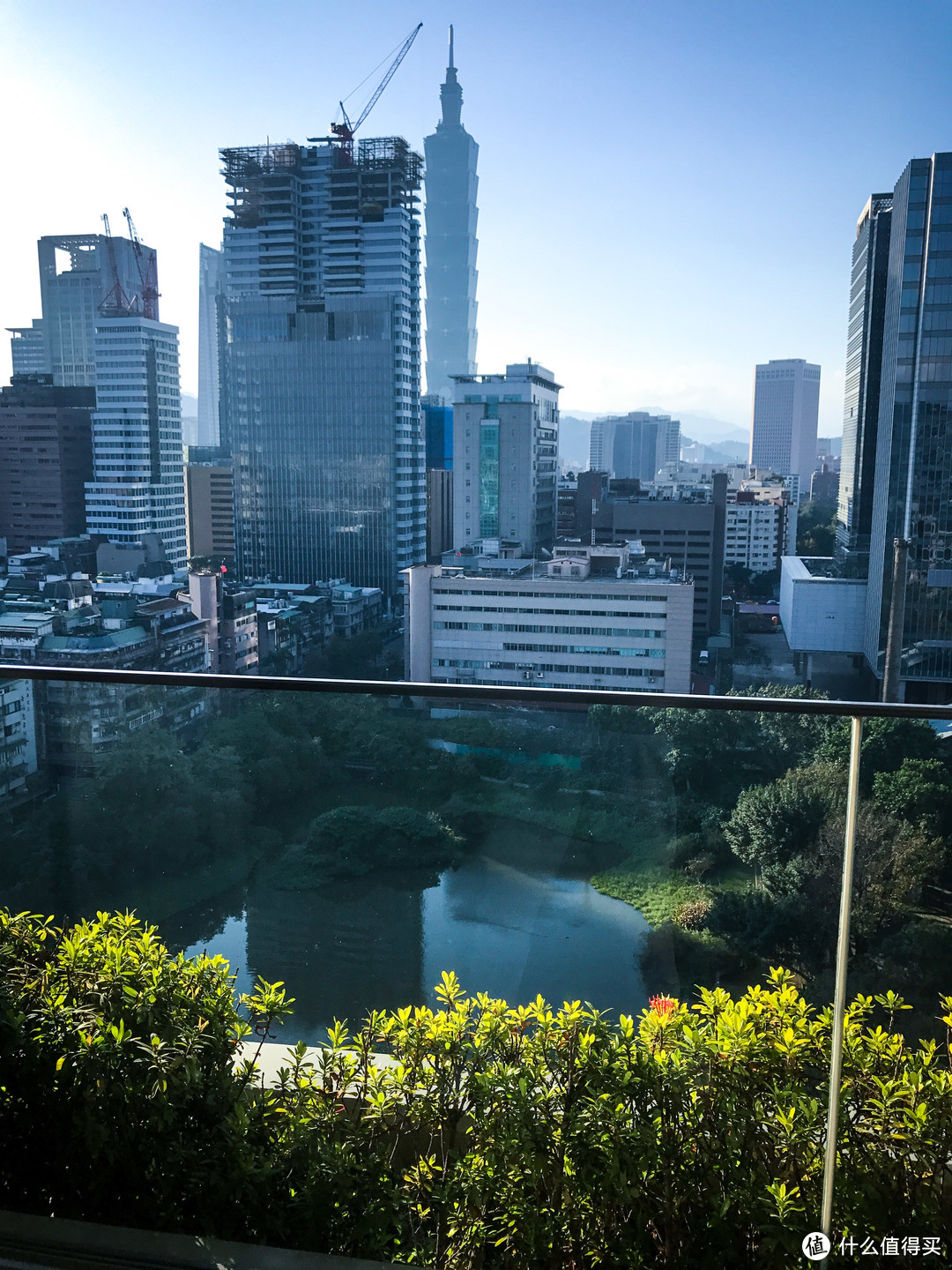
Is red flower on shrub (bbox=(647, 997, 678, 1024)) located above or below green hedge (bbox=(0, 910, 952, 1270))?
above

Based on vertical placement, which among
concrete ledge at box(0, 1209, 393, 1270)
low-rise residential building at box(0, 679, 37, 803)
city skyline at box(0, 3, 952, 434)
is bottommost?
concrete ledge at box(0, 1209, 393, 1270)

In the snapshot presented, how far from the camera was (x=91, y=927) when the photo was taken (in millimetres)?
1110

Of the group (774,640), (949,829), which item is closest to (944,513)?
(774,640)

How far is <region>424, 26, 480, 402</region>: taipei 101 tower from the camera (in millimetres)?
56312

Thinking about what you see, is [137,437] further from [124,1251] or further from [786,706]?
[786,706]

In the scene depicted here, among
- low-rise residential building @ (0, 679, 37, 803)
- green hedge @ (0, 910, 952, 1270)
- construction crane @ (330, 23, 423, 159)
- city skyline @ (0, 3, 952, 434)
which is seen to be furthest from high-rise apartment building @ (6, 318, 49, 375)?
green hedge @ (0, 910, 952, 1270)

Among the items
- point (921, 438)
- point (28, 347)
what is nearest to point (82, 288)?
point (28, 347)

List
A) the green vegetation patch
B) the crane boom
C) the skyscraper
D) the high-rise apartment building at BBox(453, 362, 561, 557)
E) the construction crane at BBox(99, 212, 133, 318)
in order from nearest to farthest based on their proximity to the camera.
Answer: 1. the green vegetation patch
2. the skyscraper
3. the high-rise apartment building at BBox(453, 362, 561, 557)
4. the construction crane at BBox(99, 212, 133, 318)
5. the crane boom

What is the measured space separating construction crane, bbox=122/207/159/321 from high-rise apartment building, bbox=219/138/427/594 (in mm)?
3700

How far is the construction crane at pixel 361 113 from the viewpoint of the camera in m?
34.5

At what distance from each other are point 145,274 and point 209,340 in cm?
1040

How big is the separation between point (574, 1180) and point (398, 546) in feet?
98.6

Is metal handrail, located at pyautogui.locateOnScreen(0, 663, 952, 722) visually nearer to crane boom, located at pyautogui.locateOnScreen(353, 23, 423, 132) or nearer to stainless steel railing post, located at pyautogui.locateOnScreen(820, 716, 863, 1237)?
stainless steel railing post, located at pyautogui.locateOnScreen(820, 716, 863, 1237)

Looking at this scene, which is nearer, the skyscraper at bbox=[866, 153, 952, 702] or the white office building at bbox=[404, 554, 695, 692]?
the white office building at bbox=[404, 554, 695, 692]
